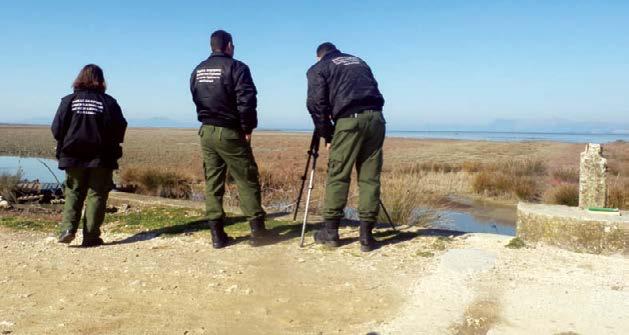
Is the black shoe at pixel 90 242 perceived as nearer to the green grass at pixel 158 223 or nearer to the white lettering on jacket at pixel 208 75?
the green grass at pixel 158 223

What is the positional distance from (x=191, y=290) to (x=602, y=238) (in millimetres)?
3787

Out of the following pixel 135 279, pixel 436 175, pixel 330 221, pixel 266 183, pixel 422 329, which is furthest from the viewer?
pixel 436 175

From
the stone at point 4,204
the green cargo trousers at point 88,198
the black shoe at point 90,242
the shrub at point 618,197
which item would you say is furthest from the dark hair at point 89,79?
the shrub at point 618,197

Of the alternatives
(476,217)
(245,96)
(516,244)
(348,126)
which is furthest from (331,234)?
(476,217)

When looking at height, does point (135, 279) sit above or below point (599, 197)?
below

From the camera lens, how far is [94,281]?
464 cm

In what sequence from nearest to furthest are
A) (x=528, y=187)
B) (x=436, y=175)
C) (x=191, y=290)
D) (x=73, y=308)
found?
(x=73, y=308), (x=191, y=290), (x=528, y=187), (x=436, y=175)

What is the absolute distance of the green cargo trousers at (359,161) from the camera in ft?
17.6

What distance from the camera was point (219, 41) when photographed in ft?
18.1

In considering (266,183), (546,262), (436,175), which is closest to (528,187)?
(436,175)

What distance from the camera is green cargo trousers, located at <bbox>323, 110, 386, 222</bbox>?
17.6 ft

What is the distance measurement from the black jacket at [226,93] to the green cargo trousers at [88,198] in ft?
4.44

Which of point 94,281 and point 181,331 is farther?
point 94,281

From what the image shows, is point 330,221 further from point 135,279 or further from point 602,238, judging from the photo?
point 602,238
